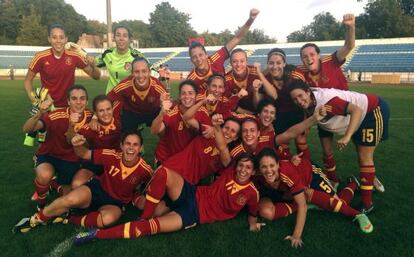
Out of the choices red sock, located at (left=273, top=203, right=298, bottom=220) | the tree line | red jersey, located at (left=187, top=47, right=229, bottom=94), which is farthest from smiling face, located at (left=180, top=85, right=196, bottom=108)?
the tree line

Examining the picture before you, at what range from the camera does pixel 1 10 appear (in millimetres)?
58188

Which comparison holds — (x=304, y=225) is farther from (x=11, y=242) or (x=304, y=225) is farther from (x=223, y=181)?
(x=11, y=242)

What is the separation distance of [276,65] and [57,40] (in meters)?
3.48

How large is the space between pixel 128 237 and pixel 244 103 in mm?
2869

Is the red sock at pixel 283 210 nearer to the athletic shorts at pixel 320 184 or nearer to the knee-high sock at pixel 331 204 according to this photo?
the knee-high sock at pixel 331 204

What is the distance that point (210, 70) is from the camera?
5883mm

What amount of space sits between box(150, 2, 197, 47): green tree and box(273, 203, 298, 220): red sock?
69.8 m

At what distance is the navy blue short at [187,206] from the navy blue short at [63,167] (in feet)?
4.89

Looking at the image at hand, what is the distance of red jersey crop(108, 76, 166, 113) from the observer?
5422 mm

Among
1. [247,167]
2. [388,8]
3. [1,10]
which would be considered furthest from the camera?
[1,10]

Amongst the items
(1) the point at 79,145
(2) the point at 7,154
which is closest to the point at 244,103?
(1) the point at 79,145

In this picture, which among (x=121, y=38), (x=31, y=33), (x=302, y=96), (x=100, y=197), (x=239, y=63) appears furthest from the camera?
(x=31, y=33)

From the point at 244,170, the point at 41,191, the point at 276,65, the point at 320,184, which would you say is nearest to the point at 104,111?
the point at 41,191

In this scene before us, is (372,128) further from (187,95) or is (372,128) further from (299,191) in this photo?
(187,95)
